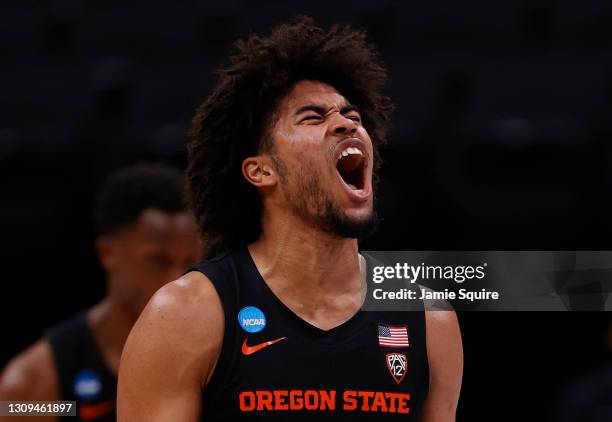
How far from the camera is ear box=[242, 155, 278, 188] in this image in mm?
3305

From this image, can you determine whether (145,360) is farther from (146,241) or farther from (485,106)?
(485,106)

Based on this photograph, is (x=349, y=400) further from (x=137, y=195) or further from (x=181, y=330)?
(x=137, y=195)

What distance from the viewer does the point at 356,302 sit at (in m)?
3.22

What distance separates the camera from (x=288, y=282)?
3193 millimetres

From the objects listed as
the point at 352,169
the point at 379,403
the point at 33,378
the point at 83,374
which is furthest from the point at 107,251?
the point at 379,403

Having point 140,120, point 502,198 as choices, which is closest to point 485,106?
point 502,198

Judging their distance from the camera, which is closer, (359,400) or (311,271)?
(359,400)

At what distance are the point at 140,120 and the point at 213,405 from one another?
4.23 meters

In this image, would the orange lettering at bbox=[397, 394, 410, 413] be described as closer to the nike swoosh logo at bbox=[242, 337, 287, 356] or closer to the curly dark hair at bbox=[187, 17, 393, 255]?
the nike swoosh logo at bbox=[242, 337, 287, 356]

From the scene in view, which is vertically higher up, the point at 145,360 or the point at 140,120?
the point at 140,120

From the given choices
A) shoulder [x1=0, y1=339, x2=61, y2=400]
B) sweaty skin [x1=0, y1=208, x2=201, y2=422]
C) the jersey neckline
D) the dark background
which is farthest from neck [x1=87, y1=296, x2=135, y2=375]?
the jersey neckline

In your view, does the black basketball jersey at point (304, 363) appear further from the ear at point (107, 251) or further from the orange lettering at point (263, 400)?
the ear at point (107, 251)

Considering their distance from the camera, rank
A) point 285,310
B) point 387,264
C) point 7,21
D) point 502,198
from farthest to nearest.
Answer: point 7,21 → point 502,198 → point 387,264 → point 285,310

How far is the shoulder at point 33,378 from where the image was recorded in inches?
183
